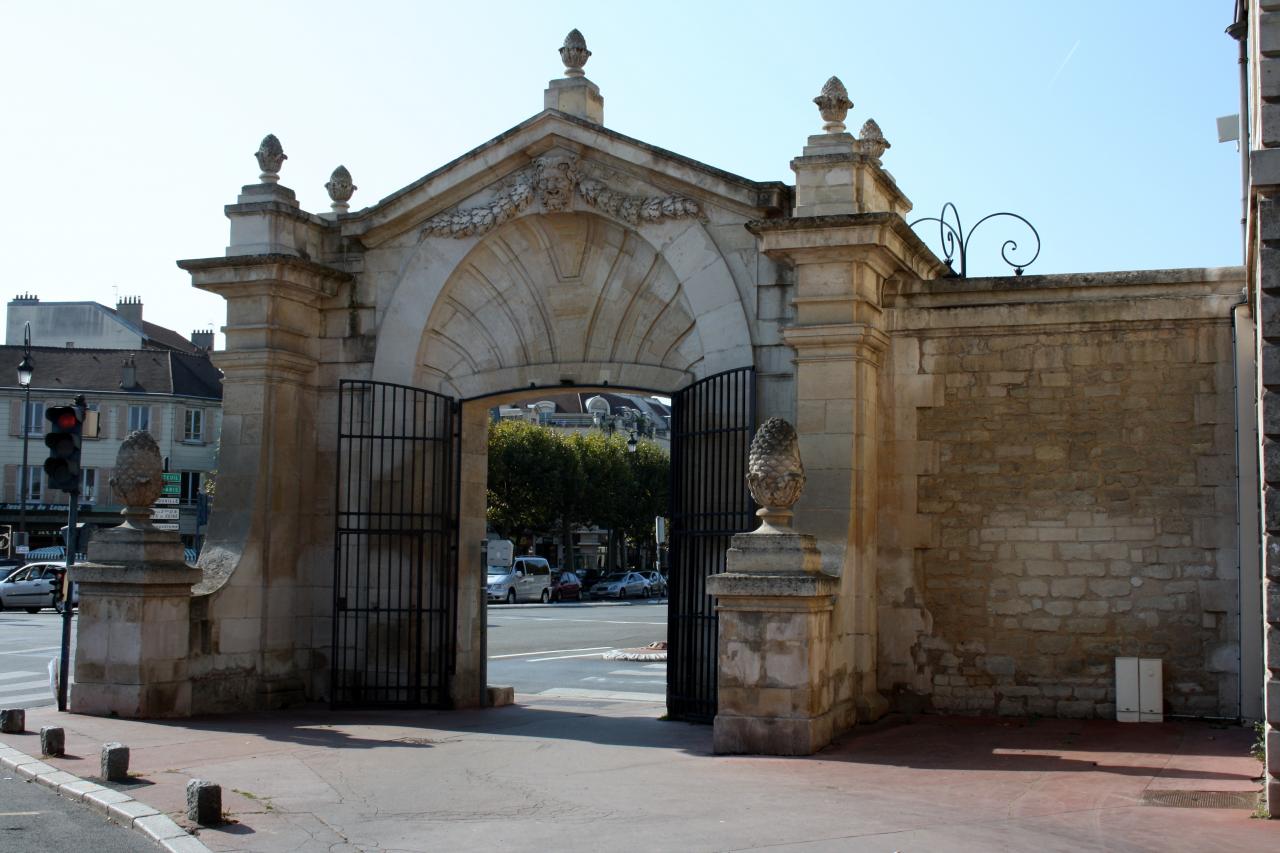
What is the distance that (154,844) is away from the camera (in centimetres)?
761

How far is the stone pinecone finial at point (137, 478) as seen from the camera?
1299cm

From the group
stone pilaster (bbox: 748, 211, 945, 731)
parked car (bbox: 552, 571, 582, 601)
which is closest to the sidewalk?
stone pilaster (bbox: 748, 211, 945, 731)

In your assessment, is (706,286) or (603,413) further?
(603,413)

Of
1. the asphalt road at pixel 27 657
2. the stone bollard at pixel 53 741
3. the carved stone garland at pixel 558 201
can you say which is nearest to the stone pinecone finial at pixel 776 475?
the carved stone garland at pixel 558 201

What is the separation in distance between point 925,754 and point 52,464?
317 inches

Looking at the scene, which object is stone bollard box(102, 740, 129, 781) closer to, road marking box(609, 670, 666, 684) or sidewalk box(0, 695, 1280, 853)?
sidewalk box(0, 695, 1280, 853)

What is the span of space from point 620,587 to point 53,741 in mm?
44185

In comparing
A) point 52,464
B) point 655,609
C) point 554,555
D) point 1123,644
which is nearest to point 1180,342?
point 1123,644

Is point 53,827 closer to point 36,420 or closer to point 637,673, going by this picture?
point 637,673

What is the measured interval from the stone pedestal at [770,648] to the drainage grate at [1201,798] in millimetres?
2608

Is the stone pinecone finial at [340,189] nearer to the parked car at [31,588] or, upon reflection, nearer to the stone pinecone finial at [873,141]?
the stone pinecone finial at [873,141]

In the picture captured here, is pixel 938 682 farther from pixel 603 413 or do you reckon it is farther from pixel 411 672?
pixel 603 413

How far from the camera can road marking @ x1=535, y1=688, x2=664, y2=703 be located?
16.5 m

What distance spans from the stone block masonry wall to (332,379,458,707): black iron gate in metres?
4.78
